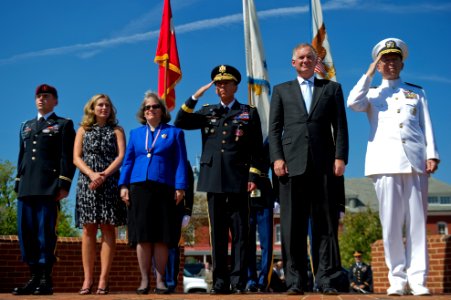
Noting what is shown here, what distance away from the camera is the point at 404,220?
5.88 meters

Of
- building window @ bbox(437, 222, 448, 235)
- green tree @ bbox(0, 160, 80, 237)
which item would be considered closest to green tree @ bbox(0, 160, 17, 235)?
green tree @ bbox(0, 160, 80, 237)

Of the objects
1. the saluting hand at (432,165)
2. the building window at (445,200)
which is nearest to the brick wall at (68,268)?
the saluting hand at (432,165)

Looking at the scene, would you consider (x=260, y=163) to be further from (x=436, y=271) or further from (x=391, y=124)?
(x=436, y=271)

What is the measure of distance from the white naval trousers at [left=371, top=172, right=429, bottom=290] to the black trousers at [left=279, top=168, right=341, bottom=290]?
511 millimetres

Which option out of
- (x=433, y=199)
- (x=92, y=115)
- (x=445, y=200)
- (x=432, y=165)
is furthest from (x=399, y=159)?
(x=433, y=199)

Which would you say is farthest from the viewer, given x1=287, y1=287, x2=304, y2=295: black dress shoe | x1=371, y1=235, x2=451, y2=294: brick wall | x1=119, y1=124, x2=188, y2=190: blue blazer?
x1=371, y1=235, x2=451, y2=294: brick wall

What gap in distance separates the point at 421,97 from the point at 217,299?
2770mm

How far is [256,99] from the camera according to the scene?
36.6 feet

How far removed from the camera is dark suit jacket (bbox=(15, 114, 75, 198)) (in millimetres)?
6719

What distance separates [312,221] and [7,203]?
35893 mm

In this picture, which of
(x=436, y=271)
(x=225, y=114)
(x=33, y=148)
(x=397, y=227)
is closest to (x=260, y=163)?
(x=225, y=114)

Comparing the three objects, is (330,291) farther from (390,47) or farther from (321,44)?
(321,44)

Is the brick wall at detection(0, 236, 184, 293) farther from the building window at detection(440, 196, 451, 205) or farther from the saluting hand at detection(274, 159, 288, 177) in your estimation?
the building window at detection(440, 196, 451, 205)

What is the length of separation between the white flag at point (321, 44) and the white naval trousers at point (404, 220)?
5542 millimetres
